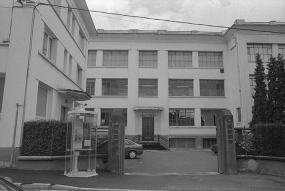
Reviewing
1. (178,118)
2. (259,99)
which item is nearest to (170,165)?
(259,99)

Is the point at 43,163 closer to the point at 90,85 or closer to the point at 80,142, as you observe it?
the point at 80,142

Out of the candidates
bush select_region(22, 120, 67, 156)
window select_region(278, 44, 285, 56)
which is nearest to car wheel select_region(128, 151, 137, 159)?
bush select_region(22, 120, 67, 156)

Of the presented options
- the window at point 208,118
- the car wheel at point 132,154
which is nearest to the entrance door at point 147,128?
the window at point 208,118

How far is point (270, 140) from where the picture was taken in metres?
A: 11.0

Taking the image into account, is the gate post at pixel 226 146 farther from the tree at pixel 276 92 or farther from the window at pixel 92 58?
the window at pixel 92 58

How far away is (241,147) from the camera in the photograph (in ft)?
37.8

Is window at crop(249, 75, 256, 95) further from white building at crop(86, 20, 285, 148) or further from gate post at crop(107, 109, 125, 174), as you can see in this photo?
gate post at crop(107, 109, 125, 174)

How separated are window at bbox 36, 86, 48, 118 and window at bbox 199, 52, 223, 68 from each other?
73.5ft

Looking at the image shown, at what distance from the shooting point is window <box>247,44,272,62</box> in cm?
2986

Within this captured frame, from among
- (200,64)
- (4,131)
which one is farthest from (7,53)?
(200,64)

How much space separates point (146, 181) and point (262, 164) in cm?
529

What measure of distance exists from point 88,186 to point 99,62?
24822 millimetres

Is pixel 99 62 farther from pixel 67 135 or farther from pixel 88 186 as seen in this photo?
pixel 88 186

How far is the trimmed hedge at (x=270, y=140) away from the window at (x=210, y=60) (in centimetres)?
2178
